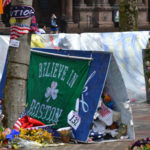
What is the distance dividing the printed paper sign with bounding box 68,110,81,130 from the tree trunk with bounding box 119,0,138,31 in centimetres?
1130

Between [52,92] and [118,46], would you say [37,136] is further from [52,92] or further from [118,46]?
[118,46]

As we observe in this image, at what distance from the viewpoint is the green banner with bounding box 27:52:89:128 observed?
412 inches

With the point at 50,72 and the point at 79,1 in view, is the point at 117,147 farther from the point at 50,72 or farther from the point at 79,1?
the point at 79,1

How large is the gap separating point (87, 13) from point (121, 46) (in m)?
28.4

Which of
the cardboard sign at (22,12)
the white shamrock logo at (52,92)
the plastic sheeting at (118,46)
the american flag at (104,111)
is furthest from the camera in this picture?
the plastic sheeting at (118,46)

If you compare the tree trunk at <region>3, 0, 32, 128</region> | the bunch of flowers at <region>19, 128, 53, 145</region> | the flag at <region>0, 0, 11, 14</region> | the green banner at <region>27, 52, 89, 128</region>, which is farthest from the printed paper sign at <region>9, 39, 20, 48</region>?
the bunch of flowers at <region>19, 128, 53, 145</region>

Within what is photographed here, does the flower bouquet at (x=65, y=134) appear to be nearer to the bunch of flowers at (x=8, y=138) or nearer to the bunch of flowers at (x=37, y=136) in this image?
the bunch of flowers at (x=37, y=136)

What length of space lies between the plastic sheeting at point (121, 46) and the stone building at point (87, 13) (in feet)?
81.3

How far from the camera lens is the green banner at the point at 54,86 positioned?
1046 cm

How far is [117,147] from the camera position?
9.67 m

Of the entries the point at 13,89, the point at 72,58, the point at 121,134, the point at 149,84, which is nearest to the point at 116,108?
the point at 121,134

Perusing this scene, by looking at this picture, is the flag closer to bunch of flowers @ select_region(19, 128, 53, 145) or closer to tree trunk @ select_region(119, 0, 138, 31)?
bunch of flowers @ select_region(19, 128, 53, 145)

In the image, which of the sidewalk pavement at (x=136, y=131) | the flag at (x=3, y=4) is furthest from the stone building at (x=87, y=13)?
the flag at (x=3, y=4)

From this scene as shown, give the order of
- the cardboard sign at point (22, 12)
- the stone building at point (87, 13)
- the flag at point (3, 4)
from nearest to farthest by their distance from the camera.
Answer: the cardboard sign at point (22, 12)
the flag at point (3, 4)
the stone building at point (87, 13)
